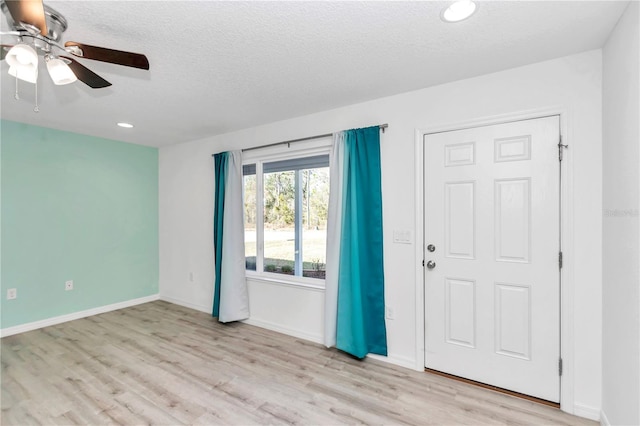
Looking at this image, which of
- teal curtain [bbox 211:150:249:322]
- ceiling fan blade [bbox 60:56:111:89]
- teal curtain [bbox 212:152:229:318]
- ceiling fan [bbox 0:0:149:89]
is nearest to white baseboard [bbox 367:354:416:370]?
teal curtain [bbox 211:150:249:322]

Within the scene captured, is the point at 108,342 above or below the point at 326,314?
below

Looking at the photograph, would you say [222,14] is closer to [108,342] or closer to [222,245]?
[222,245]

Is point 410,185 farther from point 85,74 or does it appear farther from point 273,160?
point 85,74

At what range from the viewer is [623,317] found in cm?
158

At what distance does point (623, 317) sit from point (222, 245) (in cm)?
354

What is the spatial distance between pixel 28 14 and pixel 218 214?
8.66 feet

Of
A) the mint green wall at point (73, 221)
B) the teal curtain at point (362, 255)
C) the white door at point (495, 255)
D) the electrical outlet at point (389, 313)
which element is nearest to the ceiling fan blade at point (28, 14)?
the teal curtain at point (362, 255)

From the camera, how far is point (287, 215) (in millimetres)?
3510

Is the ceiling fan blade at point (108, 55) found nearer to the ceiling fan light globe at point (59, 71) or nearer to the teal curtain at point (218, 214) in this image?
the ceiling fan light globe at point (59, 71)

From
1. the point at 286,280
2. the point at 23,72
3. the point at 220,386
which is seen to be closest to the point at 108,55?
the point at 23,72

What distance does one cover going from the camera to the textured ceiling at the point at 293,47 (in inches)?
60.4

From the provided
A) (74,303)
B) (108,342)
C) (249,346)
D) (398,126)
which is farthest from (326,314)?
(74,303)

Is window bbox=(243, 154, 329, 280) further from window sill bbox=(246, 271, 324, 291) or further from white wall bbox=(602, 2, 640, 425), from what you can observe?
white wall bbox=(602, 2, 640, 425)

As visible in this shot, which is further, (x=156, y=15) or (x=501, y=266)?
(x=501, y=266)
